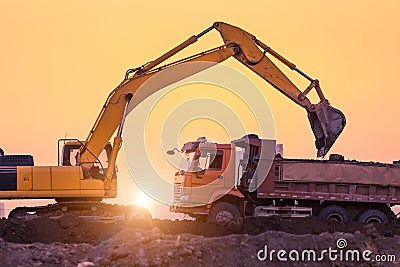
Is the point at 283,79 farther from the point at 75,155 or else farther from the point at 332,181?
the point at 75,155

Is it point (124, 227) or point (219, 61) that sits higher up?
point (219, 61)

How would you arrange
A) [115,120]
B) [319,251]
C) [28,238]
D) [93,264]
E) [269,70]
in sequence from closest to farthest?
1. [93,264]
2. [319,251]
3. [28,238]
4. [115,120]
5. [269,70]

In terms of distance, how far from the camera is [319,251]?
17422 millimetres

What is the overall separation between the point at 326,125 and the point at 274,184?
3003 millimetres

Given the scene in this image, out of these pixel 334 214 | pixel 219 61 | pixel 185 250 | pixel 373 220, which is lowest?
pixel 373 220

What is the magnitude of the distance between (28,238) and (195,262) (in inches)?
273

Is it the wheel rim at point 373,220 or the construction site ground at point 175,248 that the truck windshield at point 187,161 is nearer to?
the construction site ground at point 175,248

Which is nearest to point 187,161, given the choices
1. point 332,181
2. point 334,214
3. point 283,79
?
point 283,79

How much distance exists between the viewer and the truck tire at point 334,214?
26.4 metres

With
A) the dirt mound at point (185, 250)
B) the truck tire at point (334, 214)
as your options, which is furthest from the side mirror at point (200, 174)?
the dirt mound at point (185, 250)

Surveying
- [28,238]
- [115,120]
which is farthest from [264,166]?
[28,238]

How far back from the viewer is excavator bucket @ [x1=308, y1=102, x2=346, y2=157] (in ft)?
90.1

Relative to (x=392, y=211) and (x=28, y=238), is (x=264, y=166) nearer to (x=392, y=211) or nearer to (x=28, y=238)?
(x=392, y=211)

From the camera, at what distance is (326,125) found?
90.2 feet
